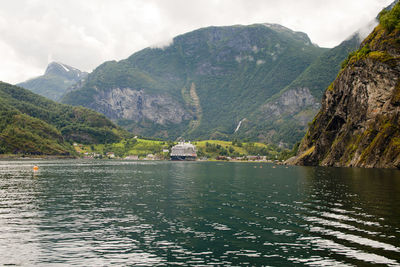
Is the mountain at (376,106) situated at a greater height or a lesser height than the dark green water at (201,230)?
greater

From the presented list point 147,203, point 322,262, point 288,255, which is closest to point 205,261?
point 288,255

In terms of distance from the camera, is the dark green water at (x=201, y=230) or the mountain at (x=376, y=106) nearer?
the dark green water at (x=201, y=230)

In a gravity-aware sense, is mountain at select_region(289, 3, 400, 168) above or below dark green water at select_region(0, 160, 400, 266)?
above

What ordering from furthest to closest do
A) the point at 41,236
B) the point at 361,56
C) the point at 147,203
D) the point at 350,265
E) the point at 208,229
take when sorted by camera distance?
1. the point at 361,56
2. the point at 147,203
3. the point at 208,229
4. the point at 41,236
5. the point at 350,265

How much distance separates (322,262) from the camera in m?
29.8

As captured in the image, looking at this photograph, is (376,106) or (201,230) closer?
(201,230)

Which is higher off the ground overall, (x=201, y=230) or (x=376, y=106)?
(x=376, y=106)

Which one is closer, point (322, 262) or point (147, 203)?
point (322, 262)

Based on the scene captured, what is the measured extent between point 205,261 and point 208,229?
39.7 ft

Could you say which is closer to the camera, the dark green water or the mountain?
the dark green water

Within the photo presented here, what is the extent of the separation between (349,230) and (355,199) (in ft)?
85.5

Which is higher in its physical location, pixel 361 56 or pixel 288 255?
pixel 361 56

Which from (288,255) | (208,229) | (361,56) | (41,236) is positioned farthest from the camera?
(361,56)

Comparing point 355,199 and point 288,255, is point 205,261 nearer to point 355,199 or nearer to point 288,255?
point 288,255
